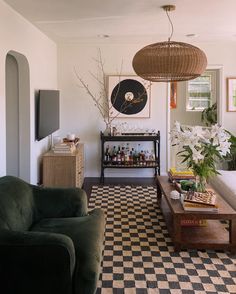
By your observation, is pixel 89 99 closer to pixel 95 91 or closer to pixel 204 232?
pixel 95 91

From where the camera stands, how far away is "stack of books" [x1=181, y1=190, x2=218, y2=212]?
3250 mm

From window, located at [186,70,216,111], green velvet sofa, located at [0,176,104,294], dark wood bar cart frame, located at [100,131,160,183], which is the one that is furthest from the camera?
window, located at [186,70,216,111]

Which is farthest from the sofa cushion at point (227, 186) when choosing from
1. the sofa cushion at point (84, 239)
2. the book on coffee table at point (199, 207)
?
the sofa cushion at point (84, 239)

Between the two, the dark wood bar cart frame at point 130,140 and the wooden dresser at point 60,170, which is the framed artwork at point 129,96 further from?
the wooden dresser at point 60,170

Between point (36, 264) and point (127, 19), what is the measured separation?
3314 millimetres

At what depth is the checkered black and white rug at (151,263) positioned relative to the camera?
270 cm

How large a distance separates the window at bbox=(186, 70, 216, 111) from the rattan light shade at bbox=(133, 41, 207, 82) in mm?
5077

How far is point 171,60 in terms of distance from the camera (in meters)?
3.44

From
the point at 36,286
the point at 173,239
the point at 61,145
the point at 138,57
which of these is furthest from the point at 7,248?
the point at 61,145

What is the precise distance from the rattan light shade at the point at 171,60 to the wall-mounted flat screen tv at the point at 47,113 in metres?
1.77

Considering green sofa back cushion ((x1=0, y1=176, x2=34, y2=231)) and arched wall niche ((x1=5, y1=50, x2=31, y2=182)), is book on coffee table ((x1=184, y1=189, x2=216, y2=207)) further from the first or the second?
arched wall niche ((x1=5, y1=50, x2=31, y2=182))

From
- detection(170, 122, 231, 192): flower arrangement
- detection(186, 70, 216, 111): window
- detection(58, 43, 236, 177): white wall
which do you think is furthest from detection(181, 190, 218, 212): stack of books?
detection(186, 70, 216, 111): window

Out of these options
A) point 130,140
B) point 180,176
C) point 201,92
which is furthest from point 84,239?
point 201,92

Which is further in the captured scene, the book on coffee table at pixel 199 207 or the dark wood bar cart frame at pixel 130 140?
the dark wood bar cart frame at pixel 130 140
